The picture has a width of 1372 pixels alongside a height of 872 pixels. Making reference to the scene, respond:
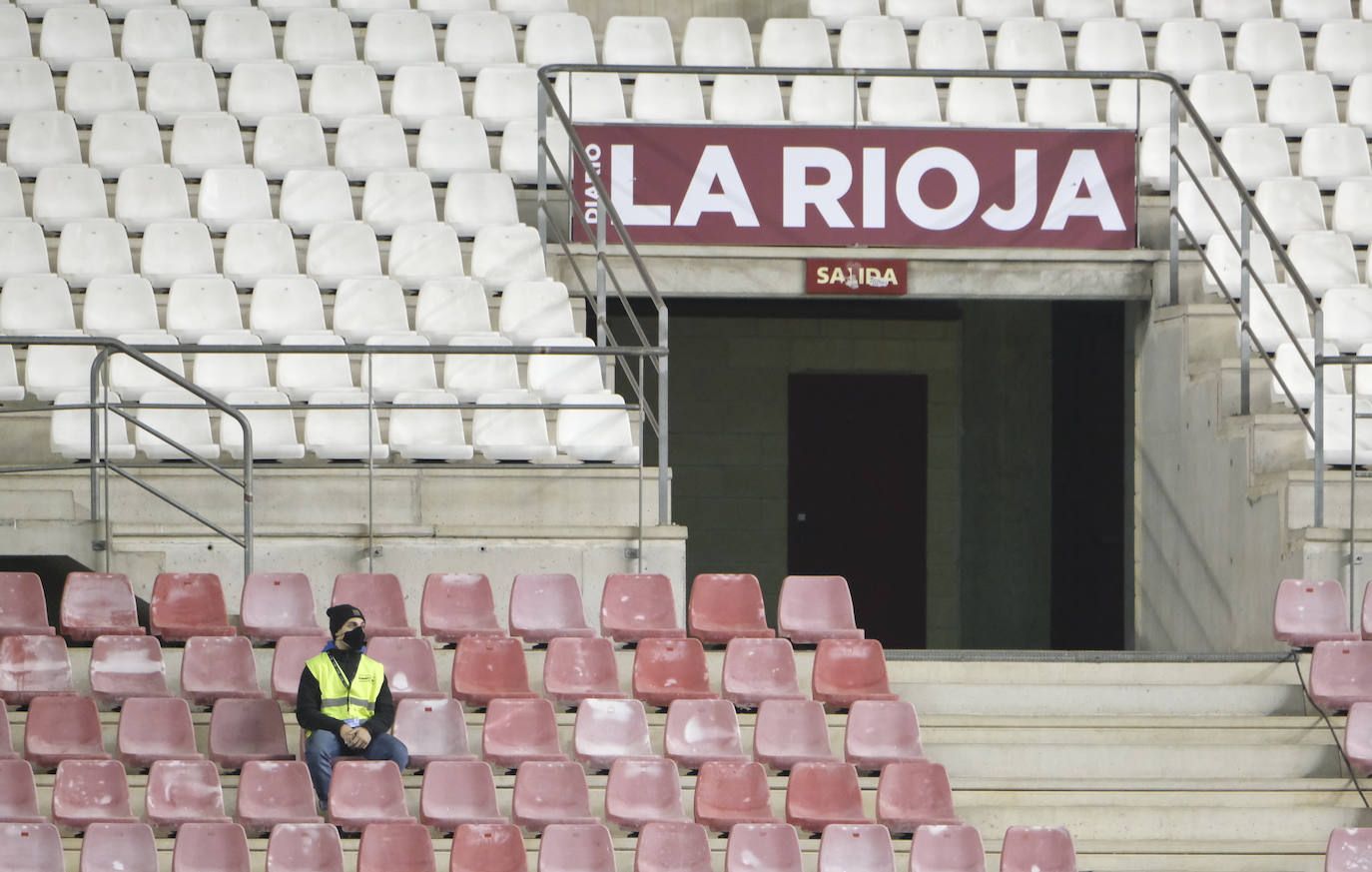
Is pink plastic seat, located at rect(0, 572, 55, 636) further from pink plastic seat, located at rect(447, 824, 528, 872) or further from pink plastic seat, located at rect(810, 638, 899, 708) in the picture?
pink plastic seat, located at rect(810, 638, 899, 708)

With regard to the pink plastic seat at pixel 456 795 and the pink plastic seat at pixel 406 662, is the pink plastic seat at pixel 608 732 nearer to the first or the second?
the pink plastic seat at pixel 456 795

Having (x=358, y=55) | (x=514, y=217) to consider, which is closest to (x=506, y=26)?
(x=358, y=55)

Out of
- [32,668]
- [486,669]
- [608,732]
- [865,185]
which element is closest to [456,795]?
[608,732]

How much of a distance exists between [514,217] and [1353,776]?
516 cm

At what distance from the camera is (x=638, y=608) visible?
8664 millimetres

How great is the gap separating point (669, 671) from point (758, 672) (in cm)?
37

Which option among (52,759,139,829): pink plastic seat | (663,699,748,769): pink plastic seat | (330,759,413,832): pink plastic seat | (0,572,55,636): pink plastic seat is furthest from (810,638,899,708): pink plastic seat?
(0,572,55,636): pink plastic seat

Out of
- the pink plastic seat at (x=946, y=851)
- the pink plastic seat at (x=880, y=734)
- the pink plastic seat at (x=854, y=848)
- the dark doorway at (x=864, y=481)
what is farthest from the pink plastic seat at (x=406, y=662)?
the dark doorway at (x=864, y=481)

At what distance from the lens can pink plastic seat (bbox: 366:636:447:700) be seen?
8.16m

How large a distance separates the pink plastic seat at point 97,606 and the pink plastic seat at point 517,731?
1.67m

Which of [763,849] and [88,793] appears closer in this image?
[763,849]

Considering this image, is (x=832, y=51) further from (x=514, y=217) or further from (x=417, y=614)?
(x=417, y=614)

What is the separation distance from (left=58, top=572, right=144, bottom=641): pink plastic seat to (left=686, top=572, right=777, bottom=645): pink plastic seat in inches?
91.5

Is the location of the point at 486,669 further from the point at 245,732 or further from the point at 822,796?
the point at 822,796
